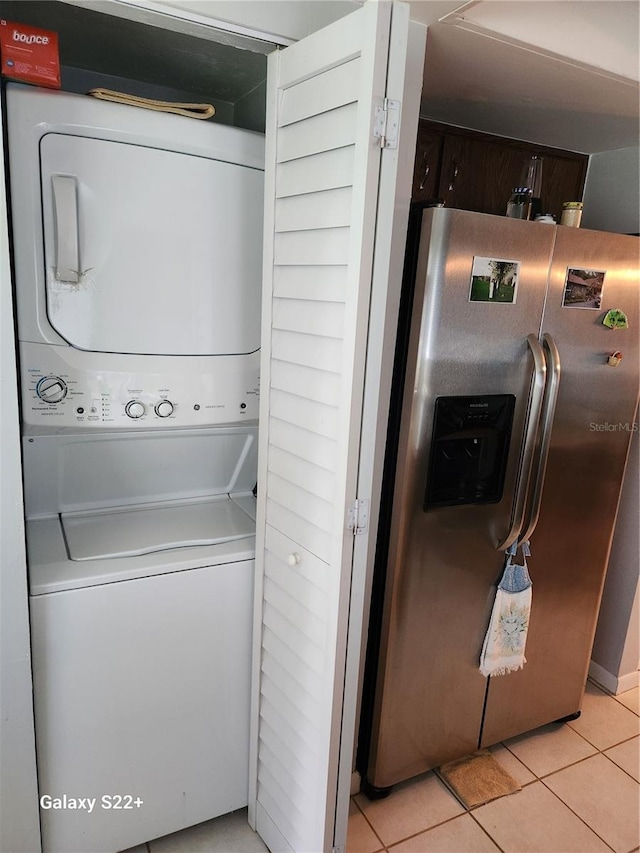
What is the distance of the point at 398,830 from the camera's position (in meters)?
1.78

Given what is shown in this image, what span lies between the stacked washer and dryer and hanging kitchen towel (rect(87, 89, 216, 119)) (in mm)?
44

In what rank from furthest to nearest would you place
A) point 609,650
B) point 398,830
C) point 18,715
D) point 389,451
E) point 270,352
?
1. point 609,650
2. point 398,830
3. point 389,451
4. point 270,352
5. point 18,715

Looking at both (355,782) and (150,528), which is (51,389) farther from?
(355,782)

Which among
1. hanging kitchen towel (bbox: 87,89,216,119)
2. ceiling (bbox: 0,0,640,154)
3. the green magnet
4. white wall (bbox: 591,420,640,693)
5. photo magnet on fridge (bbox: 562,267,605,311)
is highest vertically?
ceiling (bbox: 0,0,640,154)

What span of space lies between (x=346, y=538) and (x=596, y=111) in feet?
5.03

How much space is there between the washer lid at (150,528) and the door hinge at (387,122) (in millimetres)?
1004

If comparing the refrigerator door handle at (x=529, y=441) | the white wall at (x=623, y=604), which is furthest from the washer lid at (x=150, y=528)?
the white wall at (x=623, y=604)

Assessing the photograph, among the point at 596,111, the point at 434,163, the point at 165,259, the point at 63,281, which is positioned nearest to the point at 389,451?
the point at 165,259

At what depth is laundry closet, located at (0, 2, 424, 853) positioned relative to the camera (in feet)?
4.02

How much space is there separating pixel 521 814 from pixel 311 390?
1523 millimetres

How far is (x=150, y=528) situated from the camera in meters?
1.60

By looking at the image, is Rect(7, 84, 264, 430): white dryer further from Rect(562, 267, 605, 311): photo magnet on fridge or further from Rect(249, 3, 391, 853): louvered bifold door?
Rect(562, 267, 605, 311): photo magnet on fridge

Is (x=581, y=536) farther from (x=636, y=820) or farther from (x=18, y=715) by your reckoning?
(x=18, y=715)

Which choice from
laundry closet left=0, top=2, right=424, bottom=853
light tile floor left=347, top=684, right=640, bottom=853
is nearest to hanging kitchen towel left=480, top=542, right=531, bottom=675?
light tile floor left=347, top=684, right=640, bottom=853
